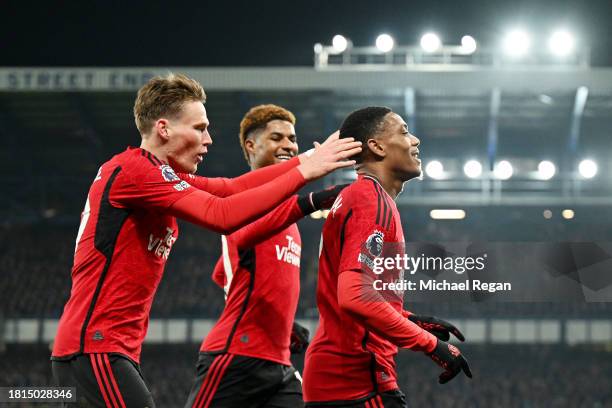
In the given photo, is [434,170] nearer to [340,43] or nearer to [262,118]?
[340,43]

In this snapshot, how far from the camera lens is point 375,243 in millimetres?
3441

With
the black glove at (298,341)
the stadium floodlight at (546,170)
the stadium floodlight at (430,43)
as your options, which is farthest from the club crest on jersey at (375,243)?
the stadium floodlight at (546,170)

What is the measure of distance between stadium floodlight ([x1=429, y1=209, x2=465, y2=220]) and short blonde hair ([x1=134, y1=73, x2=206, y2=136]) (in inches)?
802

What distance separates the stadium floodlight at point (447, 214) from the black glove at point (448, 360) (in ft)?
66.9

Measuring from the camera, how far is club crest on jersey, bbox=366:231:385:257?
3.43m

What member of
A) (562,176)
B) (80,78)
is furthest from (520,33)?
(80,78)

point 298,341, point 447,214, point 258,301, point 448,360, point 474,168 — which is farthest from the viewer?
point 447,214

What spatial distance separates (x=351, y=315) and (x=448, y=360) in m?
0.44

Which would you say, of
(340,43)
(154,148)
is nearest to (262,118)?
(154,148)

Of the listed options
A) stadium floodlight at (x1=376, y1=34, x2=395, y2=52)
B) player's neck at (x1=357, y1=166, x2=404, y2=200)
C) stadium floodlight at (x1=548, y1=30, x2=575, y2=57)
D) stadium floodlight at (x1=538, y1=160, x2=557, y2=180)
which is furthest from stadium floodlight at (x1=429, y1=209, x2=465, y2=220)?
player's neck at (x1=357, y1=166, x2=404, y2=200)

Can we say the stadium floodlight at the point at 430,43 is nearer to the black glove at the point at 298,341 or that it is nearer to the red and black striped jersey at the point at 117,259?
the black glove at the point at 298,341

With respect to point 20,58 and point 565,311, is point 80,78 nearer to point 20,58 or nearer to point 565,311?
point 20,58

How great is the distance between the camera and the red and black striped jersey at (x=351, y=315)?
344 cm

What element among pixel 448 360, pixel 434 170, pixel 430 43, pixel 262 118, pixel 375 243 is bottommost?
pixel 448 360
